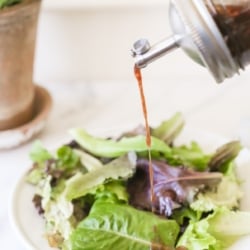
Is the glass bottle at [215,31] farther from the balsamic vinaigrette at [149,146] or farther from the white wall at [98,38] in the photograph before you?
the white wall at [98,38]

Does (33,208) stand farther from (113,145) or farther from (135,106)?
(135,106)

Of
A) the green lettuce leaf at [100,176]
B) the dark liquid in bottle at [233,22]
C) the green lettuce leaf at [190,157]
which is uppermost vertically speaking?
the dark liquid in bottle at [233,22]

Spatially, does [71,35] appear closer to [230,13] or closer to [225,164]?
[225,164]

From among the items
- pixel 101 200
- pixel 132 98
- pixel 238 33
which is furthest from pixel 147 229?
pixel 132 98

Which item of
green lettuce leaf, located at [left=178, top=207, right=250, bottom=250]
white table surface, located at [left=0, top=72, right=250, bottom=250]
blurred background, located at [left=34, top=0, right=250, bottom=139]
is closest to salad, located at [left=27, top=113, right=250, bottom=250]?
green lettuce leaf, located at [left=178, top=207, right=250, bottom=250]

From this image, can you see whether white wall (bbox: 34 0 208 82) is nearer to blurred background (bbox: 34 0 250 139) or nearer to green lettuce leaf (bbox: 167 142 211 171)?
blurred background (bbox: 34 0 250 139)

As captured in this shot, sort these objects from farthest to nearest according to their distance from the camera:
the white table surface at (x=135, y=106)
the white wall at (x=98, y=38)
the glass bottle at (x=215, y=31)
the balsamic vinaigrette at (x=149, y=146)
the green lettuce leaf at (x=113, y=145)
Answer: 1. the white wall at (x=98, y=38)
2. the white table surface at (x=135, y=106)
3. the green lettuce leaf at (x=113, y=145)
4. the balsamic vinaigrette at (x=149, y=146)
5. the glass bottle at (x=215, y=31)

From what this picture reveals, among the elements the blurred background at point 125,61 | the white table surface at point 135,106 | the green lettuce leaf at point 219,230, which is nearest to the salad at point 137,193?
the green lettuce leaf at point 219,230
